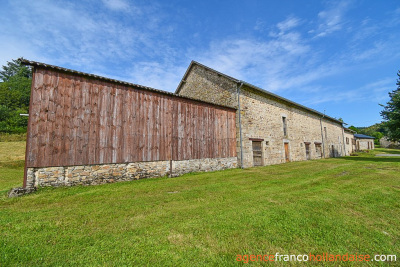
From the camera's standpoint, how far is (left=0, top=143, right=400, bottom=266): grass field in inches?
89.4

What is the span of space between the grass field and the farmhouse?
171cm

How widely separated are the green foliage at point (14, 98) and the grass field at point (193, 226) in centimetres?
3218

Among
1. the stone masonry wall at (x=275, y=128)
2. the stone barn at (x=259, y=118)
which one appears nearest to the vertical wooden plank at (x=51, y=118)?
the stone barn at (x=259, y=118)

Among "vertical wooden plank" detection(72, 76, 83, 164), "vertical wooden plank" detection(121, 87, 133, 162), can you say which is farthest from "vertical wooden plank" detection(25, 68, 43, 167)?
"vertical wooden plank" detection(121, 87, 133, 162)

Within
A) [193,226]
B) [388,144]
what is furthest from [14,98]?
[388,144]

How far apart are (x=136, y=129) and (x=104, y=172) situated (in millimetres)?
2216

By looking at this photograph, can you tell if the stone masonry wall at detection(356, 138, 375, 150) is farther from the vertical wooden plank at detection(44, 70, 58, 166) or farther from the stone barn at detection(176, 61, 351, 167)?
the vertical wooden plank at detection(44, 70, 58, 166)

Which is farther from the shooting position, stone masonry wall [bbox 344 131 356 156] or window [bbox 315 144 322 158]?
stone masonry wall [bbox 344 131 356 156]

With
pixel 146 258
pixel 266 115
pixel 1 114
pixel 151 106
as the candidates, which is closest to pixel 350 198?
pixel 146 258

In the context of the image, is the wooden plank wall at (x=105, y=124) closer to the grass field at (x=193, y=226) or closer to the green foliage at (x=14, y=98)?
the grass field at (x=193, y=226)

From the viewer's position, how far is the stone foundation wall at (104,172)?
5.87 meters

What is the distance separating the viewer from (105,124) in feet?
23.5

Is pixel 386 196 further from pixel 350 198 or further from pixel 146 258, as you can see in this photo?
pixel 146 258

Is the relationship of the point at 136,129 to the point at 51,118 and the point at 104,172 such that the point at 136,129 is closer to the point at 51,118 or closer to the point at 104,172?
the point at 104,172
